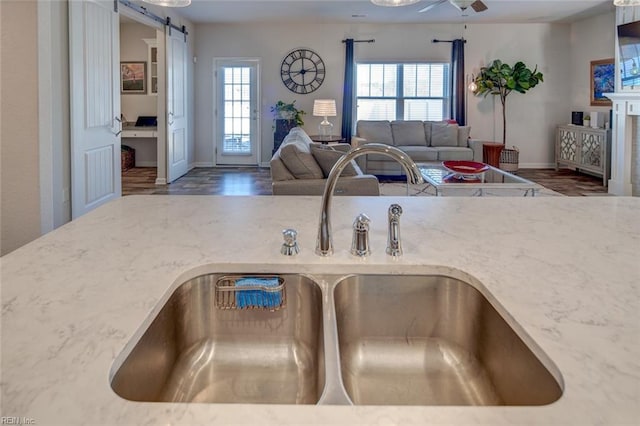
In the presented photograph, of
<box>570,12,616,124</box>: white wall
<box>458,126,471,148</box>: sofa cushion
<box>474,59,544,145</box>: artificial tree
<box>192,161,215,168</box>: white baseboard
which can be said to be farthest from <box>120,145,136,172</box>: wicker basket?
<box>570,12,616,124</box>: white wall

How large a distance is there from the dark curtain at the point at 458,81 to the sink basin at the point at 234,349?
8337mm

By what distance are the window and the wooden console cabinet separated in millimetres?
2148

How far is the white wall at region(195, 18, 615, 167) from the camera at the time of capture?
881 centimetres

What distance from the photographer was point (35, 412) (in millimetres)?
563

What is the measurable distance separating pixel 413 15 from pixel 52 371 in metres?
8.29

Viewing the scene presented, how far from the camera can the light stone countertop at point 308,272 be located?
0.58 meters

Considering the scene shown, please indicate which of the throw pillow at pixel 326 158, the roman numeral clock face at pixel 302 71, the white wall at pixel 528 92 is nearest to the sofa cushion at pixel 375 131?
the roman numeral clock face at pixel 302 71

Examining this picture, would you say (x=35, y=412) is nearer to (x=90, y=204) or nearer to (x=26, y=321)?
(x=26, y=321)

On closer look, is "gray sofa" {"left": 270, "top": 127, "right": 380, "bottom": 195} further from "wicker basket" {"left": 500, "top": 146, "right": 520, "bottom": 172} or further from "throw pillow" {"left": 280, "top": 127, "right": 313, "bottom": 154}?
"wicker basket" {"left": 500, "top": 146, "right": 520, "bottom": 172}

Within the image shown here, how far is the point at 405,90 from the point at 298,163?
18.2 feet

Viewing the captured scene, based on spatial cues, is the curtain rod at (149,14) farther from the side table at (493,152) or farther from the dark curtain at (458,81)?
the side table at (493,152)

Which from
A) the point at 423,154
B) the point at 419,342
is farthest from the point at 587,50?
the point at 419,342

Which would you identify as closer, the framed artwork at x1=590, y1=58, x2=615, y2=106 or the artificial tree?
the framed artwork at x1=590, y1=58, x2=615, y2=106

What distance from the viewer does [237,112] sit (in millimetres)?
9242
